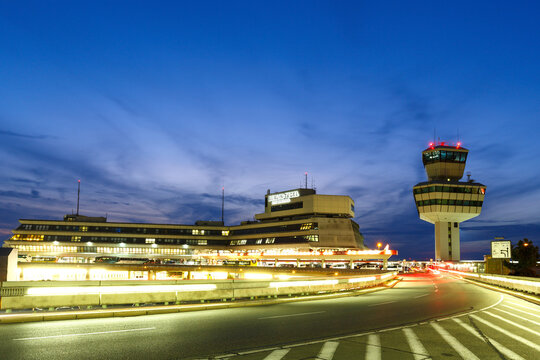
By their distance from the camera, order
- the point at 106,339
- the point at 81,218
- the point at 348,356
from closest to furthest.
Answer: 1. the point at 348,356
2. the point at 106,339
3. the point at 81,218

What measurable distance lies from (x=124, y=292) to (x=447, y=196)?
130829 mm

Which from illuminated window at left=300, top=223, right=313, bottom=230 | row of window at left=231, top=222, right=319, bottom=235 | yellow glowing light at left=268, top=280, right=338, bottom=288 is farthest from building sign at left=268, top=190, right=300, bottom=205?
yellow glowing light at left=268, top=280, right=338, bottom=288

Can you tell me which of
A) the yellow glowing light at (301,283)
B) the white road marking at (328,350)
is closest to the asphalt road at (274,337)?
the white road marking at (328,350)

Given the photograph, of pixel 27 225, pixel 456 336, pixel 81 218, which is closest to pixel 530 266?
pixel 456 336

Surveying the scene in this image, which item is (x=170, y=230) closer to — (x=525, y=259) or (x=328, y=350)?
(x=525, y=259)

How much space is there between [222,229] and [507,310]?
14648 centimetres

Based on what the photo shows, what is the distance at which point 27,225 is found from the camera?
144 m

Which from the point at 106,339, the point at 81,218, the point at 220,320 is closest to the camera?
the point at 106,339

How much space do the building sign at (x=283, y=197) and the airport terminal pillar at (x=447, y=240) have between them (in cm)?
4764

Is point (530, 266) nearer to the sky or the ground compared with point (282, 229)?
nearer to the ground

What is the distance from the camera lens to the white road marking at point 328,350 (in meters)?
9.83

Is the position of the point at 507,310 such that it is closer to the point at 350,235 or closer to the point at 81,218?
the point at 350,235

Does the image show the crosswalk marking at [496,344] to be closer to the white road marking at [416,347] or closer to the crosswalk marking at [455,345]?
the crosswalk marking at [455,345]

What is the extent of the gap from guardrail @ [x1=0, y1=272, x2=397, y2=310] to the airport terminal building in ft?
350
